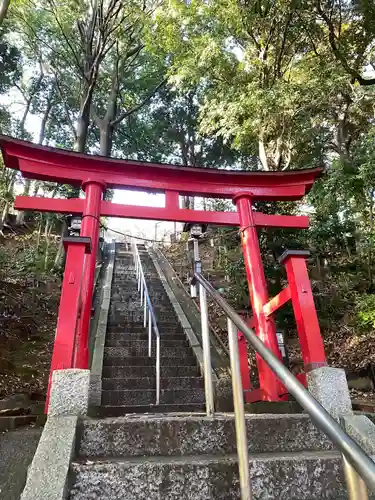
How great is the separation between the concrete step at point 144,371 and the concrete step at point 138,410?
1.13 meters

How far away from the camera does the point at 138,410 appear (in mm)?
4254

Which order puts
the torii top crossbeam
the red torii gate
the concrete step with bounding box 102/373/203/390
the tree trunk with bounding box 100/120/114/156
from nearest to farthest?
the red torii gate → the concrete step with bounding box 102/373/203/390 → the torii top crossbeam → the tree trunk with bounding box 100/120/114/156

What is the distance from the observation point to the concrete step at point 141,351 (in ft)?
20.7

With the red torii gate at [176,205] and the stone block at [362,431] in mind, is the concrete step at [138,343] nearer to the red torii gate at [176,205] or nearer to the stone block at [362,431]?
the red torii gate at [176,205]

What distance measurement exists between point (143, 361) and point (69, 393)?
3.35 m

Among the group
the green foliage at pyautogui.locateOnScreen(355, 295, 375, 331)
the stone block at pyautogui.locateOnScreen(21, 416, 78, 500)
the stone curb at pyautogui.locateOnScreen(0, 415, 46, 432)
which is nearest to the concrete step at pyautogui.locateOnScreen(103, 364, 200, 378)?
the stone curb at pyautogui.locateOnScreen(0, 415, 46, 432)

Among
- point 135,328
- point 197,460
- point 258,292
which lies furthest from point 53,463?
point 135,328

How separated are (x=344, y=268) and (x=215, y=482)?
32.1 ft

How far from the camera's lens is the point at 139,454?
2.41 metres

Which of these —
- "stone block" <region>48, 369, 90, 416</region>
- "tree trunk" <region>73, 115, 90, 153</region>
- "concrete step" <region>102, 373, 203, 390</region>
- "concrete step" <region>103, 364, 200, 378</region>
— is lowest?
"stone block" <region>48, 369, 90, 416</region>

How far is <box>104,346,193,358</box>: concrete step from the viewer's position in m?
6.32

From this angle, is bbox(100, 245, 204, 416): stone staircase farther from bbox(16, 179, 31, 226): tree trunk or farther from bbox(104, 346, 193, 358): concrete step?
bbox(16, 179, 31, 226): tree trunk

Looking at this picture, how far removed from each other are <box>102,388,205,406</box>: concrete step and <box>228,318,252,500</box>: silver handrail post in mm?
3155

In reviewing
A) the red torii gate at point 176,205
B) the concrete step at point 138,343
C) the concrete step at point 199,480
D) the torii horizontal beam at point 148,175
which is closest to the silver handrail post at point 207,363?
the concrete step at point 199,480
